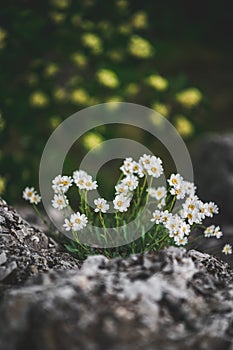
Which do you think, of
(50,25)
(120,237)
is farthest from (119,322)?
(50,25)

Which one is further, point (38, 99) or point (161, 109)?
point (161, 109)

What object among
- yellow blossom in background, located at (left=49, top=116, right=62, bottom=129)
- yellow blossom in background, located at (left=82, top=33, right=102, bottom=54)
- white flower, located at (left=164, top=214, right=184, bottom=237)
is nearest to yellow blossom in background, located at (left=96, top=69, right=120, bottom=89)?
yellow blossom in background, located at (left=82, top=33, right=102, bottom=54)

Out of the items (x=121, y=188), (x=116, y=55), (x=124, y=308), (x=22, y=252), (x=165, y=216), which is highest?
(x=116, y=55)

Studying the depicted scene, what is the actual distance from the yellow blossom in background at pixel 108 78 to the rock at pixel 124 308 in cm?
167

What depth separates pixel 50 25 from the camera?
2.88 metres

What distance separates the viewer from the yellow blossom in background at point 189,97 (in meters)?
2.94

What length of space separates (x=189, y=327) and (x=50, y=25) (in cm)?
217

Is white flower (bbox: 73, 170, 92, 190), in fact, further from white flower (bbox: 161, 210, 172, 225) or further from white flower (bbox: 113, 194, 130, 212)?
white flower (bbox: 161, 210, 172, 225)

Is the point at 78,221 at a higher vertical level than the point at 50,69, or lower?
lower

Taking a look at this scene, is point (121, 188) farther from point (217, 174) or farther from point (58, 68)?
point (58, 68)

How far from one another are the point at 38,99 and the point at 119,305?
193 centimetres

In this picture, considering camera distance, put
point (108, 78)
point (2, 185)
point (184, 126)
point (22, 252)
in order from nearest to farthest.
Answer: point (22, 252)
point (2, 185)
point (108, 78)
point (184, 126)

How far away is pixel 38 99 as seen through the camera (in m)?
2.85

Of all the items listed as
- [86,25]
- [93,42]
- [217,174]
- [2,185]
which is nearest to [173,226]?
[2,185]
